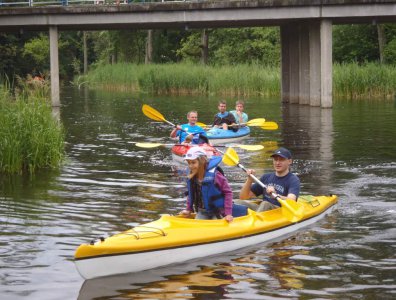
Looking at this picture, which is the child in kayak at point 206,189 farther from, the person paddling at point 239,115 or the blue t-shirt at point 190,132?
the person paddling at point 239,115

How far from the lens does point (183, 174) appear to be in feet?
49.4

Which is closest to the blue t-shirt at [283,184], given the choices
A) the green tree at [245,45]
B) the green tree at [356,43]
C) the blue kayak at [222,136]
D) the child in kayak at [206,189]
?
the child in kayak at [206,189]

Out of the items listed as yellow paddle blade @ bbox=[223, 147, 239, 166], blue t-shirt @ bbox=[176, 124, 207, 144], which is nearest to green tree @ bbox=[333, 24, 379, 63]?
blue t-shirt @ bbox=[176, 124, 207, 144]

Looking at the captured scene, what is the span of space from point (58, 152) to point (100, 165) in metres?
1.29

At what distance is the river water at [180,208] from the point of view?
779 cm

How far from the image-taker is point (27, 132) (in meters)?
14.0

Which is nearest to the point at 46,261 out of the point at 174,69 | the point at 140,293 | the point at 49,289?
the point at 49,289

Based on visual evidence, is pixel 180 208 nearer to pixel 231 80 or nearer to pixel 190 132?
pixel 190 132

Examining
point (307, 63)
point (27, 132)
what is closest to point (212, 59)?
point (307, 63)

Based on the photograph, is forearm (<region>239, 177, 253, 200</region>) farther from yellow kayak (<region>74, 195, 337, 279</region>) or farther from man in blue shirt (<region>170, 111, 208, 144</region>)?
man in blue shirt (<region>170, 111, 208, 144</region>)

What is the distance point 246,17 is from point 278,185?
67.0 feet

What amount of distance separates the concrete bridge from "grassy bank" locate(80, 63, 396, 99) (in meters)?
2.48

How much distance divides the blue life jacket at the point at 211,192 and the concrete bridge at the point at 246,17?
2068 cm

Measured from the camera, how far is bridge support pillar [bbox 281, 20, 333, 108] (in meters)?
29.7
